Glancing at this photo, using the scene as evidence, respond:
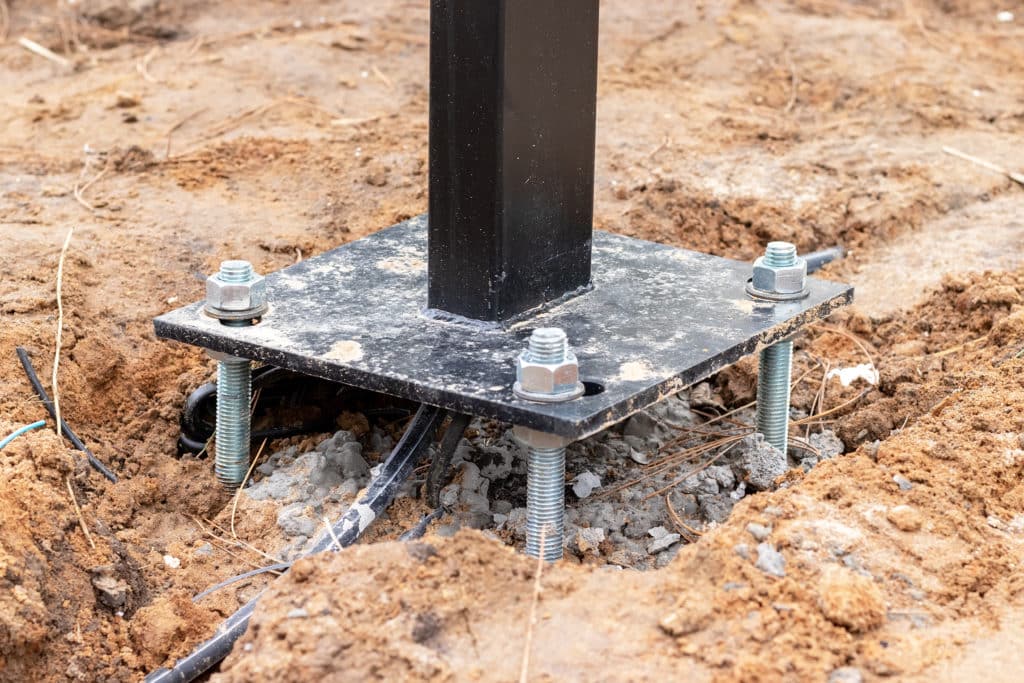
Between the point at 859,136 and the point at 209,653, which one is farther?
the point at 859,136

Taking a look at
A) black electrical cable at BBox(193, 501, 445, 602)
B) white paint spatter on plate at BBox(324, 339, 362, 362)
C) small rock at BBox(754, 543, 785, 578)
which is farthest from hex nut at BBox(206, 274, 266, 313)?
small rock at BBox(754, 543, 785, 578)

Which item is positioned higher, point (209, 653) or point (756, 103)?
point (756, 103)

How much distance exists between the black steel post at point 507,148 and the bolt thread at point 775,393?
597 mm

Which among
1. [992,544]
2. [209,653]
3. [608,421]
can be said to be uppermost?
[608,421]

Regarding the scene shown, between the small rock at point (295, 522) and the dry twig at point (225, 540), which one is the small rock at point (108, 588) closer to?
the dry twig at point (225, 540)

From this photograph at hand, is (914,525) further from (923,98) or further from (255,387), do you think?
(923,98)

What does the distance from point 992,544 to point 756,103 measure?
3.90 metres

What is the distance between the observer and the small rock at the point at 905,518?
2.81m

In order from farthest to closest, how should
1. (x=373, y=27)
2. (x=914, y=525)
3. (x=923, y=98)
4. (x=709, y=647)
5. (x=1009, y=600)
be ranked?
1. (x=373, y=27)
2. (x=923, y=98)
3. (x=914, y=525)
4. (x=1009, y=600)
5. (x=709, y=647)

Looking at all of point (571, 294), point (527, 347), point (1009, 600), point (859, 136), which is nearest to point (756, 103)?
point (859, 136)

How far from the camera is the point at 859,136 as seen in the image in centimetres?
584

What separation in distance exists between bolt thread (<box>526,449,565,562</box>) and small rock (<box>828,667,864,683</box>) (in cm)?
85

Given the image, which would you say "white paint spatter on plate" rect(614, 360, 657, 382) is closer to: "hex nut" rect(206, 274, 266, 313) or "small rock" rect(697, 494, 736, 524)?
"small rock" rect(697, 494, 736, 524)

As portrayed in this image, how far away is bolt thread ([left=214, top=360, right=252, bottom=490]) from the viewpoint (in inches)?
133
